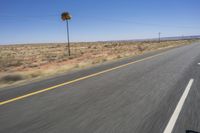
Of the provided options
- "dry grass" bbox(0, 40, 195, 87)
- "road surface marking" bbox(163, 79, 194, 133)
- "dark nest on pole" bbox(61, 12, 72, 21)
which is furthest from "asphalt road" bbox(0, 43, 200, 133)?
"dark nest on pole" bbox(61, 12, 72, 21)

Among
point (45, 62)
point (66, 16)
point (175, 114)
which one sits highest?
point (66, 16)

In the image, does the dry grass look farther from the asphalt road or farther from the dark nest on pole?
the dark nest on pole

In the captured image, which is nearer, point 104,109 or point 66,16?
point 104,109

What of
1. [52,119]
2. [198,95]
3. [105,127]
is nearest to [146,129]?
[105,127]

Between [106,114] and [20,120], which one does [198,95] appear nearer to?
[106,114]

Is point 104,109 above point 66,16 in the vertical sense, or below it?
below

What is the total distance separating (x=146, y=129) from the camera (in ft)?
13.0

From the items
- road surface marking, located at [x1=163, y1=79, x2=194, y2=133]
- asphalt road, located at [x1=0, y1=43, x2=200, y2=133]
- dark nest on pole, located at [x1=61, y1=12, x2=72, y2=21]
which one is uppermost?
dark nest on pole, located at [x1=61, y1=12, x2=72, y2=21]

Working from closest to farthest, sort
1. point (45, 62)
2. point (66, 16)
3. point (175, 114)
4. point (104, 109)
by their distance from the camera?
point (175, 114), point (104, 109), point (45, 62), point (66, 16)

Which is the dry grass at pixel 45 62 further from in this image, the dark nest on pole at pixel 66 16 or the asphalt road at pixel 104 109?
the dark nest on pole at pixel 66 16

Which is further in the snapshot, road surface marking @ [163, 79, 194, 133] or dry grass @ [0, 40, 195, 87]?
dry grass @ [0, 40, 195, 87]

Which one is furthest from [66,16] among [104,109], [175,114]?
[175,114]

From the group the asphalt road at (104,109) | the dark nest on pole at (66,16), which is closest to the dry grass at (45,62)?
the asphalt road at (104,109)

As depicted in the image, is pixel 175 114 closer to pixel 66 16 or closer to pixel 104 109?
pixel 104 109
